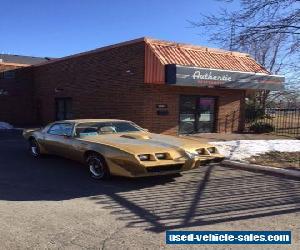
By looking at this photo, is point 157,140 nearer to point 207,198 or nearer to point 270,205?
point 207,198

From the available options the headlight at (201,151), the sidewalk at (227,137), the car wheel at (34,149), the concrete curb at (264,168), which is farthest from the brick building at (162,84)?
the headlight at (201,151)

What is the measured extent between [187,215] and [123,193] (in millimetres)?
1628

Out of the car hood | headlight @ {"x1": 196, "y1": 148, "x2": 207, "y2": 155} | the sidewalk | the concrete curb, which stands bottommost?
the concrete curb

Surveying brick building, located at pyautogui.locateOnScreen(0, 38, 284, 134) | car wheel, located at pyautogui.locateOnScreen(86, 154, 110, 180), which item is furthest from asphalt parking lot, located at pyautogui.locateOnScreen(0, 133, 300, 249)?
brick building, located at pyautogui.locateOnScreen(0, 38, 284, 134)

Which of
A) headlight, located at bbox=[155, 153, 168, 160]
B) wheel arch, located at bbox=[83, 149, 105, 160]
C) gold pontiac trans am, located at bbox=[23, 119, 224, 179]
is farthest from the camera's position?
wheel arch, located at bbox=[83, 149, 105, 160]

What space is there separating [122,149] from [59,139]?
2555mm

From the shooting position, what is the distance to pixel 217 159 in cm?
835

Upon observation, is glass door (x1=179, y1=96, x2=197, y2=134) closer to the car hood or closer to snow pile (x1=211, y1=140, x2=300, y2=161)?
snow pile (x1=211, y1=140, x2=300, y2=161)


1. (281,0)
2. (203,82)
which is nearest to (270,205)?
(281,0)

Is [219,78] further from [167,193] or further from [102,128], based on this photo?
[167,193]

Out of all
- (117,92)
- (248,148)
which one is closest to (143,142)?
(248,148)

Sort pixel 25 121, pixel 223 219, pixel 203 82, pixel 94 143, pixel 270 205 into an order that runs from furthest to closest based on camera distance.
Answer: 1. pixel 25 121
2. pixel 203 82
3. pixel 94 143
4. pixel 270 205
5. pixel 223 219

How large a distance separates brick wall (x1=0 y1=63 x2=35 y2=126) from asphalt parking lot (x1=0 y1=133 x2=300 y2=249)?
16699 mm

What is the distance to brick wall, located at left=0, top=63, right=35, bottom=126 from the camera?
24828mm
